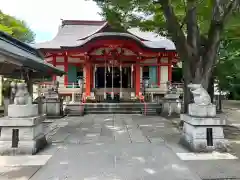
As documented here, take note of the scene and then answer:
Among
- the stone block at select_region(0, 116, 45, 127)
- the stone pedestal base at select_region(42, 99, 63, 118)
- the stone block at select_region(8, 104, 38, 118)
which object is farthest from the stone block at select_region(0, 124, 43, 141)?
the stone pedestal base at select_region(42, 99, 63, 118)

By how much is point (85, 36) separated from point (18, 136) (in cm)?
1454

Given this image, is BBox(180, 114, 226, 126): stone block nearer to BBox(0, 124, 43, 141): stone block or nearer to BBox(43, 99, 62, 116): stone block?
BBox(0, 124, 43, 141): stone block

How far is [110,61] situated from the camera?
17.2 metres

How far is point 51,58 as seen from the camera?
711 inches

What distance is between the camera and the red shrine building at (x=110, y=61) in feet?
50.8

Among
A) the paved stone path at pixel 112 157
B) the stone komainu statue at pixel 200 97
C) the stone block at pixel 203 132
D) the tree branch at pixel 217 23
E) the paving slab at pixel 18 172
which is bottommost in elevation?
the paving slab at pixel 18 172

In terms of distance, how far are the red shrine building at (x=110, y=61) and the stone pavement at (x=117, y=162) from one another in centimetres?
932

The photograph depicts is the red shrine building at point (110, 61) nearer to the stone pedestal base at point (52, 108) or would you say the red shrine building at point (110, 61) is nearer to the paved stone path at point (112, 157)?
the stone pedestal base at point (52, 108)

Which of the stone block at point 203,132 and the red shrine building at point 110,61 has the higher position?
the red shrine building at point 110,61

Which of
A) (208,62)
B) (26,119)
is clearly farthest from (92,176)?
(208,62)

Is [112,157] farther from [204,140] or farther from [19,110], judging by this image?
[19,110]

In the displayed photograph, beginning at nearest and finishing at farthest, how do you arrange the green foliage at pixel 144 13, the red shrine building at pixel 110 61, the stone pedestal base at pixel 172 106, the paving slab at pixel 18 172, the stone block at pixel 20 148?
the paving slab at pixel 18 172, the stone block at pixel 20 148, the green foliage at pixel 144 13, the stone pedestal base at pixel 172 106, the red shrine building at pixel 110 61

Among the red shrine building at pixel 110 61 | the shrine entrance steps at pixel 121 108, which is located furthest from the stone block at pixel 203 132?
the red shrine building at pixel 110 61

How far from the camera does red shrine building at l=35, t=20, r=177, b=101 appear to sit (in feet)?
50.8
